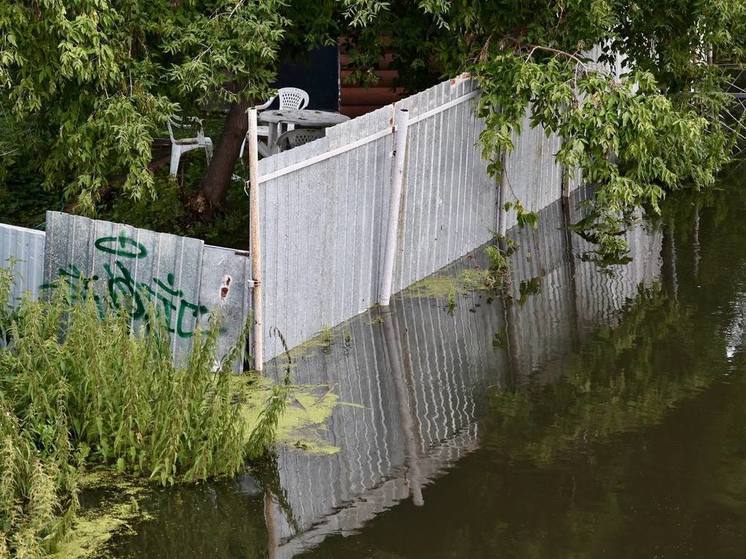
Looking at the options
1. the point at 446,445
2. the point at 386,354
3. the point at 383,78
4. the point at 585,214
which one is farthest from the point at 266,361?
the point at 383,78

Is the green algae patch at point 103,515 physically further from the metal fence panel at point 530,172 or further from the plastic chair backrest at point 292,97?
the plastic chair backrest at point 292,97

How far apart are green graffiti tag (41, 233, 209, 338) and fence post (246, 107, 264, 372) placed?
34 cm

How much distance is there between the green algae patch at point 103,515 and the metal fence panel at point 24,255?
204 cm

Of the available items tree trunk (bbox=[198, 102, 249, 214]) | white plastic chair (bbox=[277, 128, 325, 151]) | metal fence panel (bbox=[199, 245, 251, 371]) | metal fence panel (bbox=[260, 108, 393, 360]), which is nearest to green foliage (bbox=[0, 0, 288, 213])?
metal fence panel (bbox=[260, 108, 393, 360])

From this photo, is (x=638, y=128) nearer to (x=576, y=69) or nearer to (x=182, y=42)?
(x=576, y=69)

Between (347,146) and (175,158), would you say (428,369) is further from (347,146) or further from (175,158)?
(175,158)

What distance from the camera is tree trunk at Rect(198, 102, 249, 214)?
11.1 meters

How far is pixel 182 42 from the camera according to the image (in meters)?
8.83

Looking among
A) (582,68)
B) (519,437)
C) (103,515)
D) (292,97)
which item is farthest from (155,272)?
(292,97)

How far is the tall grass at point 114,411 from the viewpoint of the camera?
5.95 m

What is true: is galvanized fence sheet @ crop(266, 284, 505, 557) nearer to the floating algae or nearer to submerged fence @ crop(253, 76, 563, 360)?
the floating algae

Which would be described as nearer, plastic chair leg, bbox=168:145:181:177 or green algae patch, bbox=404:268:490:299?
green algae patch, bbox=404:268:490:299

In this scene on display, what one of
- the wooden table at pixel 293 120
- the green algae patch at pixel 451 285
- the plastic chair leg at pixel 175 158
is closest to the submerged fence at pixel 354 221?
the green algae patch at pixel 451 285

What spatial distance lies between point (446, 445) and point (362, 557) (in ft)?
4.51
